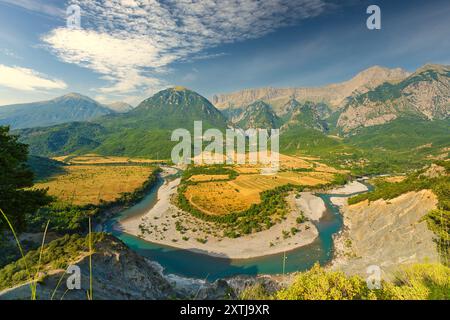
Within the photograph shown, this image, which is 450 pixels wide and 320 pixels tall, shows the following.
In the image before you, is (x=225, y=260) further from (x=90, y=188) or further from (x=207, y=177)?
(x=207, y=177)

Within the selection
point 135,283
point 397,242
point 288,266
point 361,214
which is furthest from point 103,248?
point 361,214

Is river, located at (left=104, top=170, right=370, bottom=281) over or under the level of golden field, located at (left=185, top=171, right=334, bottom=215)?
under

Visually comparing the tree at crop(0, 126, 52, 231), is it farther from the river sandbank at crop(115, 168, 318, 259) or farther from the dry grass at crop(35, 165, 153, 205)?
the dry grass at crop(35, 165, 153, 205)

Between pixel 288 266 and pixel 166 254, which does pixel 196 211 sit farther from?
pixel 288 266

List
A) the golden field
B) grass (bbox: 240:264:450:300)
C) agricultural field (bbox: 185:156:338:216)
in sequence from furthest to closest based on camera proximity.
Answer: agricultural field (bbox: 185:156:338:216)
the golden field
grass (bbox: 240:264:450:300)

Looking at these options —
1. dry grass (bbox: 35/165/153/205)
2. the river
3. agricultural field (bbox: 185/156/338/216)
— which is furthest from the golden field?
dry grass (bbox: 35/165/153/205)
